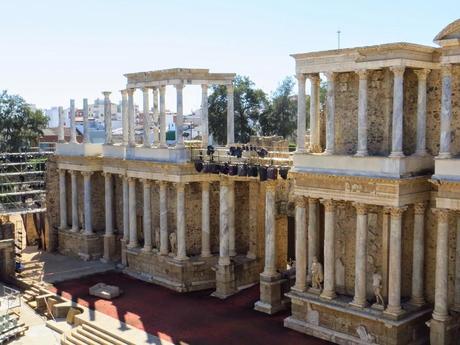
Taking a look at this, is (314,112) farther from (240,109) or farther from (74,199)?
(240,109)

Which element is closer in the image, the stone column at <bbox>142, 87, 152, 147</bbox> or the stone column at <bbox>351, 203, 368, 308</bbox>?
the stone column at <bbox>351, 203, 368, 308</bbox>

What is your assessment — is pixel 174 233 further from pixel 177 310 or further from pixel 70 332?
pixel 70 332

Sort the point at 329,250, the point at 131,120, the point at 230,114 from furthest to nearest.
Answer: the point at 131,120 < the point at 230,114 < the point at 329,250

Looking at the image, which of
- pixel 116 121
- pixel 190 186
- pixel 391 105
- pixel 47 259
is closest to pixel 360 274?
pixel 391 105

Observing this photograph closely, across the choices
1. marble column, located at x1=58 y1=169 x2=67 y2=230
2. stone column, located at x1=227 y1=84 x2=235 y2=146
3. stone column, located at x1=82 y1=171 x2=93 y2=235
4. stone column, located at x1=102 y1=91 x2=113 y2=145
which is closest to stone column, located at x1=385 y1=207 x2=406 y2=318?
stone column, located at x1=227 y1=84 x2=235 y2=146

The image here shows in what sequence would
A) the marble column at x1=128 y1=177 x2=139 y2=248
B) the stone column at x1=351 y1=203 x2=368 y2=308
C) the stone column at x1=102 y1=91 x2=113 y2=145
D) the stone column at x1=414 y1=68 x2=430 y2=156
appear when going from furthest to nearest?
1. the stone column at x1=102 y1=91 x2=113 y2=145
2. the marble column at x1=128 y1=177 x2=139 y2=248
3. the stone column at x1=351 y1=203 x2=368 y2=308
4. the stone column at x1=414 y1=68 x2=430 y2=156

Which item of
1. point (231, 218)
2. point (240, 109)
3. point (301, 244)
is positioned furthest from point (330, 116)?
point (240, 109)

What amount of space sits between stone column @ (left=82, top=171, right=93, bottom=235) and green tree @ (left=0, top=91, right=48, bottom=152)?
26.8 meters

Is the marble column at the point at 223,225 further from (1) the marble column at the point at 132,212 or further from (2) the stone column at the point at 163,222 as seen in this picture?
(1) the marble column at the point at 132,212

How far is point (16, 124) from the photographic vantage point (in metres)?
63.9

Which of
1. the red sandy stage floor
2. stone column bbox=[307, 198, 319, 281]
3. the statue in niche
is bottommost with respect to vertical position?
the red sandy stage floor

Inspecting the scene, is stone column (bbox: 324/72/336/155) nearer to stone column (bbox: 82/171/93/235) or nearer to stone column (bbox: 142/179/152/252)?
stone column (bbox: 142/179/152/252)

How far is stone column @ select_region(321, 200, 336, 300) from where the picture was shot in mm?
24344

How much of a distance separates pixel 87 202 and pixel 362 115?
875 inches
